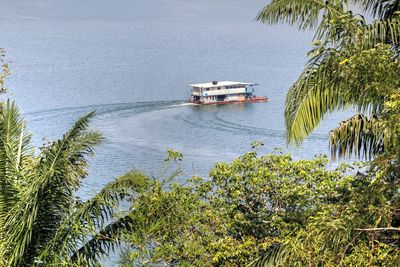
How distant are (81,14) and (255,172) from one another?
11784 cm

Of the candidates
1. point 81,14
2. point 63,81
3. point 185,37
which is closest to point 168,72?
point 63,81

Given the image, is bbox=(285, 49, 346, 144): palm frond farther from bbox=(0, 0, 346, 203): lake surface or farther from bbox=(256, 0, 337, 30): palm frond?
bbox=(0, 0, 346, 203): lake surface

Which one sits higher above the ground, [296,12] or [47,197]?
[296,12]

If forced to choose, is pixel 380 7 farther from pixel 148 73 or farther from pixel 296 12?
pixel 148 73

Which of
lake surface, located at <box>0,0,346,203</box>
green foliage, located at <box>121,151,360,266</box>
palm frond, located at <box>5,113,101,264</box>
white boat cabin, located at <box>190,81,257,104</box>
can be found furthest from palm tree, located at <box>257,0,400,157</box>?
white boat cabin, located at <box>190,81,257,104</box>

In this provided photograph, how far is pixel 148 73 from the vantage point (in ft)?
224

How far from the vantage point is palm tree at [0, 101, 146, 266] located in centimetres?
763

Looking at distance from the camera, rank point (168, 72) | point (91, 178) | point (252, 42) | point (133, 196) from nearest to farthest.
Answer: point (133, 196) → point (91, 178) → point (168, 72) → point (252, 42)

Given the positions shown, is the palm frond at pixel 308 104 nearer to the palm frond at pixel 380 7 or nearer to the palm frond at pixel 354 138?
the palm frond at pixel 354 138

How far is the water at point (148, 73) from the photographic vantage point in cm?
3834

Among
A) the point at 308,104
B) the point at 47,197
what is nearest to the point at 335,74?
the point at 308,104

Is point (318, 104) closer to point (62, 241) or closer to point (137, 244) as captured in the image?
point (137, 244)

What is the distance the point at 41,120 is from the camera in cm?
4503

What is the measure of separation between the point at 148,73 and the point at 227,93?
41.1 ft
